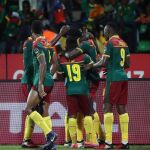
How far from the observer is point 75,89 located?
13625 millimetres

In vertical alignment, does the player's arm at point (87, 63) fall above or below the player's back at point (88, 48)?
below

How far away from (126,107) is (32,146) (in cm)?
183

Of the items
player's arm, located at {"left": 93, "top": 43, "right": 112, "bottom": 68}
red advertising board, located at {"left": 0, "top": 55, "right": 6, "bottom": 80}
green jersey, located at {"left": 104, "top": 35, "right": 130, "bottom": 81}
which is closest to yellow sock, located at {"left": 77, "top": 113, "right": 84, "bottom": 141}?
green jersey, located at {"left": 104, "top": 35, "right": 130, "bottom": 81}

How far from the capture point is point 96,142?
13.9 m

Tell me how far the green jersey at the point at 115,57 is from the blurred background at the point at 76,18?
5104 mm

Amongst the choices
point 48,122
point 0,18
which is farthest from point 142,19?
point 48,122

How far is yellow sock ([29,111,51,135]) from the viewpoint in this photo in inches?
518

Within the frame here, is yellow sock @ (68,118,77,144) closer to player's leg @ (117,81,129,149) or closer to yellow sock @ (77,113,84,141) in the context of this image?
yellow sock @ (77,113,84,141)

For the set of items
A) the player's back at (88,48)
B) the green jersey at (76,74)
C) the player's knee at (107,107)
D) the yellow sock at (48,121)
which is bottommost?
the yellow sock at (48,121)

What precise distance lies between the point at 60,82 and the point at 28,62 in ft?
2.40

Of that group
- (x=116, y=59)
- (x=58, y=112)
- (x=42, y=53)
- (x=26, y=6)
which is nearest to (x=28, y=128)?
(x=58, y=112)

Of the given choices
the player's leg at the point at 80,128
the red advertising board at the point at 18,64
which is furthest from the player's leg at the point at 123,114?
the red advertising board at the point at 18,64

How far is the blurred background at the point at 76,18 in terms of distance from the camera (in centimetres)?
1962

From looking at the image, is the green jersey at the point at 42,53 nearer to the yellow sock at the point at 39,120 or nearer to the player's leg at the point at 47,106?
the player's leg at the point at 47,106
